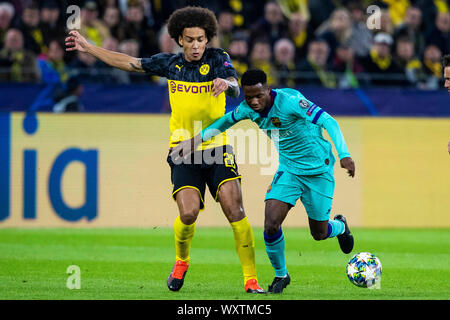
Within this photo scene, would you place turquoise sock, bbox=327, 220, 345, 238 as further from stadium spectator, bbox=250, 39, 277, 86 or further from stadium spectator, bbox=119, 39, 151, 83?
stadium spectator, bbox=119, 39, 151, 83

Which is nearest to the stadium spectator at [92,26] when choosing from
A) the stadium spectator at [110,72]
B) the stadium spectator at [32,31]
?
the stadium spectator at [110,72]

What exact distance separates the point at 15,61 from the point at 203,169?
7932mm

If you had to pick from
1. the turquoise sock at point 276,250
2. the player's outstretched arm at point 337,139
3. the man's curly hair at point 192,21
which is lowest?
the turquoise sock at point 276,250

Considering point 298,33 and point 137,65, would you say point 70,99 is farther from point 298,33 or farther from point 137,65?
point 137,65

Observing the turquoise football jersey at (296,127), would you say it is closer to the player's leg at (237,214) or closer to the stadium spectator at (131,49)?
the player's leg at (237,214)

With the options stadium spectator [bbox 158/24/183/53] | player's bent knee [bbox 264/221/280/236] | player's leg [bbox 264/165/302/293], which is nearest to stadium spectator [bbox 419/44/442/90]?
stadium spectator [bbox 158/24/183/53]

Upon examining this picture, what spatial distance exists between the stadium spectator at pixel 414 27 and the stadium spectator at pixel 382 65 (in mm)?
1023

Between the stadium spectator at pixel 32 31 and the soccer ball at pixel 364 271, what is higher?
the stadium spectator at pixel 32 31

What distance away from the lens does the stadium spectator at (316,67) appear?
15938 millimetres

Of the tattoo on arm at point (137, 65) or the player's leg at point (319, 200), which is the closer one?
the tattoo on arm at point (137, 65)

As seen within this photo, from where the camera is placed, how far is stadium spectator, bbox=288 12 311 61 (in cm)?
1662

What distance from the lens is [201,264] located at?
1061 cm

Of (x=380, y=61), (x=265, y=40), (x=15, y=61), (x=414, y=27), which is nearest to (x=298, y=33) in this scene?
(x=265, y=40)

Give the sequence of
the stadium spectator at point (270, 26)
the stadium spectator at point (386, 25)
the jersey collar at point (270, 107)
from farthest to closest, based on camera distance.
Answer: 1. the stadium spectator at point (386, 25)
2. the stadium spectator at point (270, 26)
3. the jersey collar at point (270, 107)
